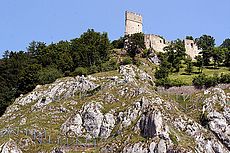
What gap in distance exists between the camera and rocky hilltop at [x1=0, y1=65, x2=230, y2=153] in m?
74.4

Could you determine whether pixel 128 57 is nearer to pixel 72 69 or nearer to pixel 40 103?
pixel 72 69

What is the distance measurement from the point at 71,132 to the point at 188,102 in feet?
76.2

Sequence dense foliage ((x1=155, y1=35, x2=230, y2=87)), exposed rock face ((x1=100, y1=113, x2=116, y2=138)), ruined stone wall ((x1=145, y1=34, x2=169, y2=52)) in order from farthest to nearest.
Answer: ruined stone wall ((x1=145, y1=34, x2=169, y2=52)) < dense foliage ((x1=155, y1=35, x2=230, y2=87)) < exposed rock face ((x1=100, y1=113, x2=116, y2=138))

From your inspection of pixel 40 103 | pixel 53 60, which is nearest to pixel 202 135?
pixel 40 103

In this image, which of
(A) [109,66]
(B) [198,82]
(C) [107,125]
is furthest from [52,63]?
(C) [107,125]

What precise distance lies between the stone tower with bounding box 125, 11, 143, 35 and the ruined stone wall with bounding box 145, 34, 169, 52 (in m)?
6.74

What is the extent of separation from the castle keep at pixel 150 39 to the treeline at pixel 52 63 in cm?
1220

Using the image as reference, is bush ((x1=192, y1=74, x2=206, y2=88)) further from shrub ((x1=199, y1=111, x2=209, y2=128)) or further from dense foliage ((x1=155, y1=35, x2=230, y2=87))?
shrub ((x1=199, y1=111, x2=209, y2=128))

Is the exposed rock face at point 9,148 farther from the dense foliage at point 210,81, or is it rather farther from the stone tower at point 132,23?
the stone tower at point 132,23

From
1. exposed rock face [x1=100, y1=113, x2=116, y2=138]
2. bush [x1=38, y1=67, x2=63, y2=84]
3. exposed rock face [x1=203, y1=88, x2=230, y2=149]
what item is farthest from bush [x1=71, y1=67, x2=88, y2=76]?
exposed rock face [x1=203, y1=88, x2=230, y2=149]

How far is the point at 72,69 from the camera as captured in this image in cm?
11750

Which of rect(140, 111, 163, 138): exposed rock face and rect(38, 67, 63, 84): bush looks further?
rect(38, 67, 63, 84): bush

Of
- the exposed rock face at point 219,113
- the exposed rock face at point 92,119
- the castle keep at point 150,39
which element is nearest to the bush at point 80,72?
the exposed rock face at point 92,119

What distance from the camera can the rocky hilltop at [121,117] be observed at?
244 feet
